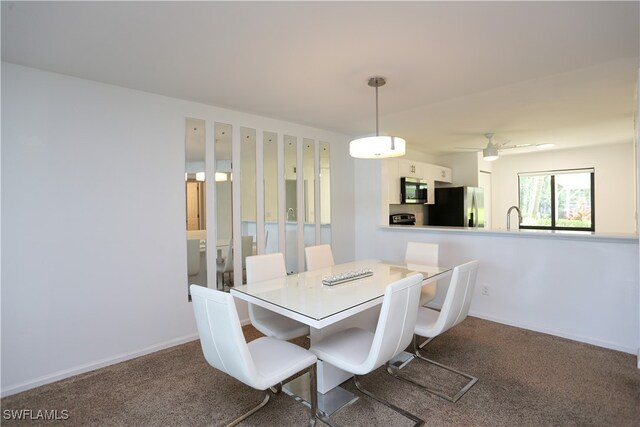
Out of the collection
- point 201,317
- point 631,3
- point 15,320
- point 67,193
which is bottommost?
point 15,320

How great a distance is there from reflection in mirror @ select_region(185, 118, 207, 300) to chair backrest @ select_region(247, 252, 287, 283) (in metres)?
0.79

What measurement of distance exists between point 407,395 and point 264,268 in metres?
1.46

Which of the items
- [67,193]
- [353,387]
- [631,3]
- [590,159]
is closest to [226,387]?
[353,387]

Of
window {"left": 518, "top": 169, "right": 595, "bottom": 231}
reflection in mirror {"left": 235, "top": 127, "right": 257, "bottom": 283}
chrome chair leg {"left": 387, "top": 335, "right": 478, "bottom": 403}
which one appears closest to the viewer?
chrome chair leg {"left": 387, "top": 335, "right": 478, "bottom": 403}

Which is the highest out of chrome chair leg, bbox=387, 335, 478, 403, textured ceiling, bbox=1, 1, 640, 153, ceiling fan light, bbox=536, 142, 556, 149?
textured ceiling, bbox=1, 1, 640, 153

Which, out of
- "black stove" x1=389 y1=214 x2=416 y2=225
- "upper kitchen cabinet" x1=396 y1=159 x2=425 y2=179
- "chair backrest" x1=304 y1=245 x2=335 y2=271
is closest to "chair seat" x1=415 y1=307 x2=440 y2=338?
"chair backrest" x1=304 y1=245 x2=335 y2=271

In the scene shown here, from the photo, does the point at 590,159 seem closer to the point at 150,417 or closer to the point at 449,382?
the point at 449,382

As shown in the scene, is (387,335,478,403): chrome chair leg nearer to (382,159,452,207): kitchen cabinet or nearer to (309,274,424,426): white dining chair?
(309,274,424,426): white dining chair

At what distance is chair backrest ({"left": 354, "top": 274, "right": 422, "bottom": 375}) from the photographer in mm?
1710

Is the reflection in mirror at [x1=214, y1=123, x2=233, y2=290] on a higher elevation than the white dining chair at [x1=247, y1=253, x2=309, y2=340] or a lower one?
higher

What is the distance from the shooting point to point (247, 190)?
364 centimetres

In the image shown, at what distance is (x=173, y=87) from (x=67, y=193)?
121 centimetres

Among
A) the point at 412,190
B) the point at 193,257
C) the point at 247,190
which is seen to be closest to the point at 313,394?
the point at 193,257

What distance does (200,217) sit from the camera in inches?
129
